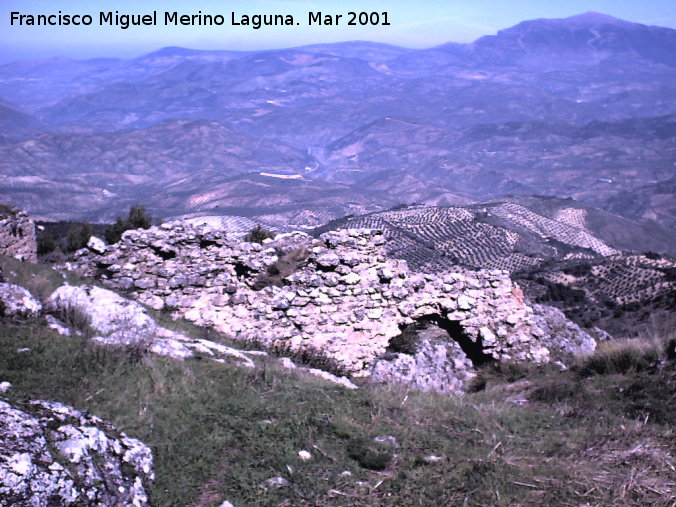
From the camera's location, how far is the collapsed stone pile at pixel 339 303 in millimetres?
12508

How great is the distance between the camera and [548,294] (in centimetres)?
4491

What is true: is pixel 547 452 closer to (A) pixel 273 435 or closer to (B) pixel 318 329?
(A) pixel 273 435

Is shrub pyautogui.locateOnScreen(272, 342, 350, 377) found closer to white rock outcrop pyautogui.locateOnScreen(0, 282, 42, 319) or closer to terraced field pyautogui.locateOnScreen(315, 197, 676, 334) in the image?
white rock outcrop pyautogui.locateOnScreen(0, 282, 42, 319)

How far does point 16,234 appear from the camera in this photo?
1927 centimetres

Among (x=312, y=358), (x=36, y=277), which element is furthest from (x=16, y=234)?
(x=312, y=358)

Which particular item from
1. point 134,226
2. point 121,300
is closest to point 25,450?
point 121,300

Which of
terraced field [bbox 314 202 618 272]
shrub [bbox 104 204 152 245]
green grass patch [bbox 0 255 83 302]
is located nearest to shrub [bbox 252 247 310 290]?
green grass patch [bbox 0 255 83 302]

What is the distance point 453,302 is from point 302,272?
3754 millimetres

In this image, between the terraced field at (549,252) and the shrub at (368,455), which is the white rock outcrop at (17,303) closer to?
the shrub at (368,455)

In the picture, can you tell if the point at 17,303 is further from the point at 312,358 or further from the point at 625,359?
the point at 625,359

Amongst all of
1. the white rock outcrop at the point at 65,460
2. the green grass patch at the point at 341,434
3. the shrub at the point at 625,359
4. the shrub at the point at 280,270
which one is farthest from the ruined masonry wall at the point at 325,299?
the white rock outcrop at the point at 65,460

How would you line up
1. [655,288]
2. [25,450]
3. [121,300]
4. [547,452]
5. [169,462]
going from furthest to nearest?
[655,288]
[121,300]
[547,452]
[169,462]
[25,450]

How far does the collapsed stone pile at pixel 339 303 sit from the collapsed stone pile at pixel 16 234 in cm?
588

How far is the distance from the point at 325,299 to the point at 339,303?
35 cm
